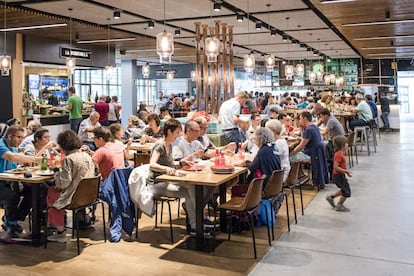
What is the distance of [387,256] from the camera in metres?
4.04

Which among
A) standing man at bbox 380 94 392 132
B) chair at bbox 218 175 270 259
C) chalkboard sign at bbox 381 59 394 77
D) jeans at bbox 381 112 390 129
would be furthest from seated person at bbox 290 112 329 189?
chalkboard sign at bbox 381 59 394 77

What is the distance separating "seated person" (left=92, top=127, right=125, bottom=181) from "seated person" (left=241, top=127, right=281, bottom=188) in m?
1.50

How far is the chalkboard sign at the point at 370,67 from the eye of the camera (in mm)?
20391

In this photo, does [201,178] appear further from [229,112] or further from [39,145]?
[229,112]

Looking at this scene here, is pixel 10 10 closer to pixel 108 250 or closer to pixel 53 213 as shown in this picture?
pixel 53 213

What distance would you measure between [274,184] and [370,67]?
17969 millimetres

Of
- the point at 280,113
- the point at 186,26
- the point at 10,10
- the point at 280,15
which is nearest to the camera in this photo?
the point at 10,10

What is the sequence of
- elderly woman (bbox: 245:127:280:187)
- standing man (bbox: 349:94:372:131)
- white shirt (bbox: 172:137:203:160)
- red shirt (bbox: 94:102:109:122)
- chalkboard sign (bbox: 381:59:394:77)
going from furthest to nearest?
1. chalkboard sign (bbox: 381:59:394:77)
2. standing man (bbox: 349:94:372:131)
3. red shirt (bbox: 94:102:109:122)
4. white shirt (bbox: 172:137:203:160)
5. elderly woman (bbox: 245:127:280:187)

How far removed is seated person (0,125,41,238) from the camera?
14.9 ft

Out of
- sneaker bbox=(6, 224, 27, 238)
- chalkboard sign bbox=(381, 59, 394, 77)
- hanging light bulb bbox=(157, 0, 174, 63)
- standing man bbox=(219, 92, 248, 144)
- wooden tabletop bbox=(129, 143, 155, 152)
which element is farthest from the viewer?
chalkboard sign bbox=(381, 59, 394, 77)

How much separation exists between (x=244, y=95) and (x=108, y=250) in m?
4.31

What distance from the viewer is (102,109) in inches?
417

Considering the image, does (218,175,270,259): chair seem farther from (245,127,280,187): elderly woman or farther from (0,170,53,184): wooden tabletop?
(0,170,53,184): wooden tabletop

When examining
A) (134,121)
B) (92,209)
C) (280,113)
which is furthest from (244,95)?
(92,209)
